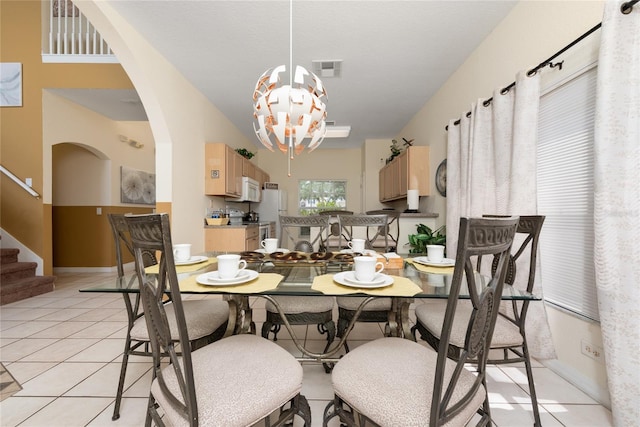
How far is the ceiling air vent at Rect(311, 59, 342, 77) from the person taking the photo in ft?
10.1

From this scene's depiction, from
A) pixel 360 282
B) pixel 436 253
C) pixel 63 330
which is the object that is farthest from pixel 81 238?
pixel 436 253

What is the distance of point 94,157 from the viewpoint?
4.84 meters

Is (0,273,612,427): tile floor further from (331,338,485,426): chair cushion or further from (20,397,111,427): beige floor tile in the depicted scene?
(331,338,485,426): chair cushion

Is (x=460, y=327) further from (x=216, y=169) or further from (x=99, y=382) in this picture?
(x=216, y=169)

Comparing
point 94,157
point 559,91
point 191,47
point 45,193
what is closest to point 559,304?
point 559,91

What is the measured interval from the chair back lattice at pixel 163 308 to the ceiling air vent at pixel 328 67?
286cm

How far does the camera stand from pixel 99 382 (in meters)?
1.67

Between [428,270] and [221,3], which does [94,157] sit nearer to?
[221,3]

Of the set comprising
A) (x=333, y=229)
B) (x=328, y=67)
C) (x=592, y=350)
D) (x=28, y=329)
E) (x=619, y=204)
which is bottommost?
(x=28, y=329)

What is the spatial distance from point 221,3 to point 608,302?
319cm

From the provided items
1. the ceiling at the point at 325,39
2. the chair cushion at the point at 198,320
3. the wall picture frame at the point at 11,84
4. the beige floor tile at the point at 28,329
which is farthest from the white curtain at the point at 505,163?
the wall picture frame at the point at 11,84

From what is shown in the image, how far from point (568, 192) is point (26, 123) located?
6.01m

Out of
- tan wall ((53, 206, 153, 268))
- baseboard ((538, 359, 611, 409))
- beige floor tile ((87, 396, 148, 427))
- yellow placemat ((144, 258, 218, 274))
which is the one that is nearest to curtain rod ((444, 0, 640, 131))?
baseboard ((538, 359, 611, 409))

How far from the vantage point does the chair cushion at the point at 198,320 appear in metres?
1.39
